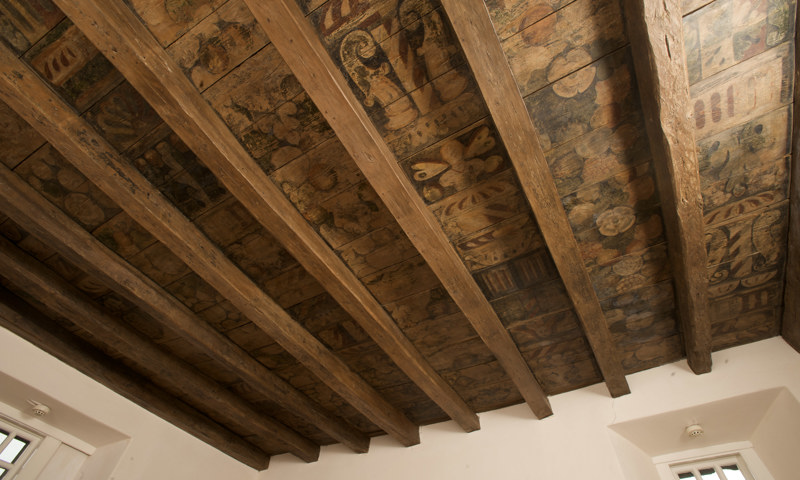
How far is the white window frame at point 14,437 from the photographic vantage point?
9.08ft

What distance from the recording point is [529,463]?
289 cm

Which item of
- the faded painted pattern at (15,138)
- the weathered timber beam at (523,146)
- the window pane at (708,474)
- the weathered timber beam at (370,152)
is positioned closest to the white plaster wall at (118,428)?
the faded painted pattern at (15,138)

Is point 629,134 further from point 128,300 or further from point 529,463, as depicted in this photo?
point 128,300

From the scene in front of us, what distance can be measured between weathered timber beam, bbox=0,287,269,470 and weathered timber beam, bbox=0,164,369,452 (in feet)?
3.06

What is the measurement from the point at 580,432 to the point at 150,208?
298 cm

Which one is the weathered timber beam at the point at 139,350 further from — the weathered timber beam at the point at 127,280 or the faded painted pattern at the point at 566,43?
the faded painted pattern at the point at 566,43

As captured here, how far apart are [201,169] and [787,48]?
2.41 m

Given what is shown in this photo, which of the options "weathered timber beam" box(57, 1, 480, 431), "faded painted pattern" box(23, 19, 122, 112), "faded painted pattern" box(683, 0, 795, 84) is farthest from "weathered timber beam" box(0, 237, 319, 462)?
"faded painted pattern" box(683, 0, 795, 84)

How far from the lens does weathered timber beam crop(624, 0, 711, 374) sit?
1388 millimetres

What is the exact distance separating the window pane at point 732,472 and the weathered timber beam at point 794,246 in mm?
933

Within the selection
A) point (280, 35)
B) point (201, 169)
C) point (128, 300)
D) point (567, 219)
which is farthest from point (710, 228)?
point (128, 300)

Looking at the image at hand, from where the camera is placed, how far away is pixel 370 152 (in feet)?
5.51

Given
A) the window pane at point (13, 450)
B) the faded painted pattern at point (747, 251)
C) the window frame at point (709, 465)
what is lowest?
the window pane at point (13, 450)

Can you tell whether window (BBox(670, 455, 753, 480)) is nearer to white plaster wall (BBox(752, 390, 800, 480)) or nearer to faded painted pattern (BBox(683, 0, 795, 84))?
white plaster wall (BBox(752, 390, 800, 480))
